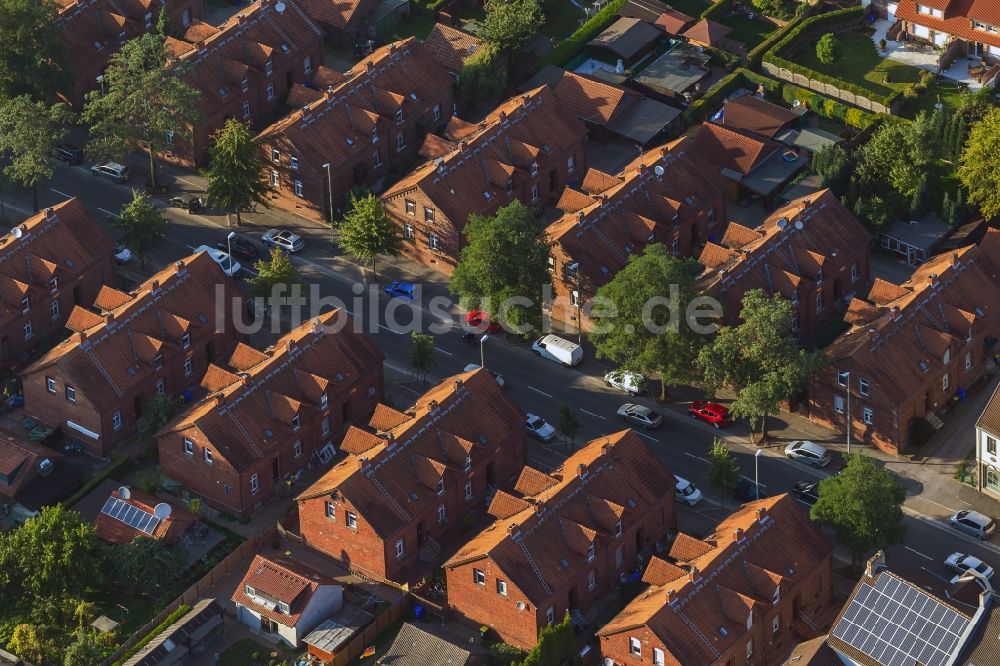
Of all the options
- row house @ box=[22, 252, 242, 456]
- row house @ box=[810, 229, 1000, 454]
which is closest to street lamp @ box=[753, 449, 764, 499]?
row house @ box=[810, 229, 1000, 454]

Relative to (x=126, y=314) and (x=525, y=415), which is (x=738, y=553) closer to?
(x=525, y=415)

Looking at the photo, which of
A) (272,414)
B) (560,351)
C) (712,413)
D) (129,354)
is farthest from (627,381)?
(129,354)

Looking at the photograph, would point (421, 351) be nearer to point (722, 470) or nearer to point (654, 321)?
point (654, 321)

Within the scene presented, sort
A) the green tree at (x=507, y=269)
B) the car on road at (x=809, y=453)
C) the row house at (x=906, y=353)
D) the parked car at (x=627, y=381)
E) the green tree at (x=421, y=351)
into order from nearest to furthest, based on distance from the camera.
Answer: the car on road at (x=809, y=453), the row house at (x=906, y=353), the green tree at (x=421, y=351), the parked car at (x=627, y=381), the green tree at (x=507, y=269)

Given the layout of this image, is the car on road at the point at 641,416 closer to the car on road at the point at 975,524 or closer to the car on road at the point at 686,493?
the car on road at the point at 686,493

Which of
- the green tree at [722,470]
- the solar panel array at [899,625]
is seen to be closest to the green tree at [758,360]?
the green tree at [722,470]

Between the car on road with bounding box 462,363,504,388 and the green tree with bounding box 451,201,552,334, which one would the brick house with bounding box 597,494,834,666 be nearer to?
the car on road with bounding box 462,363,504,388
